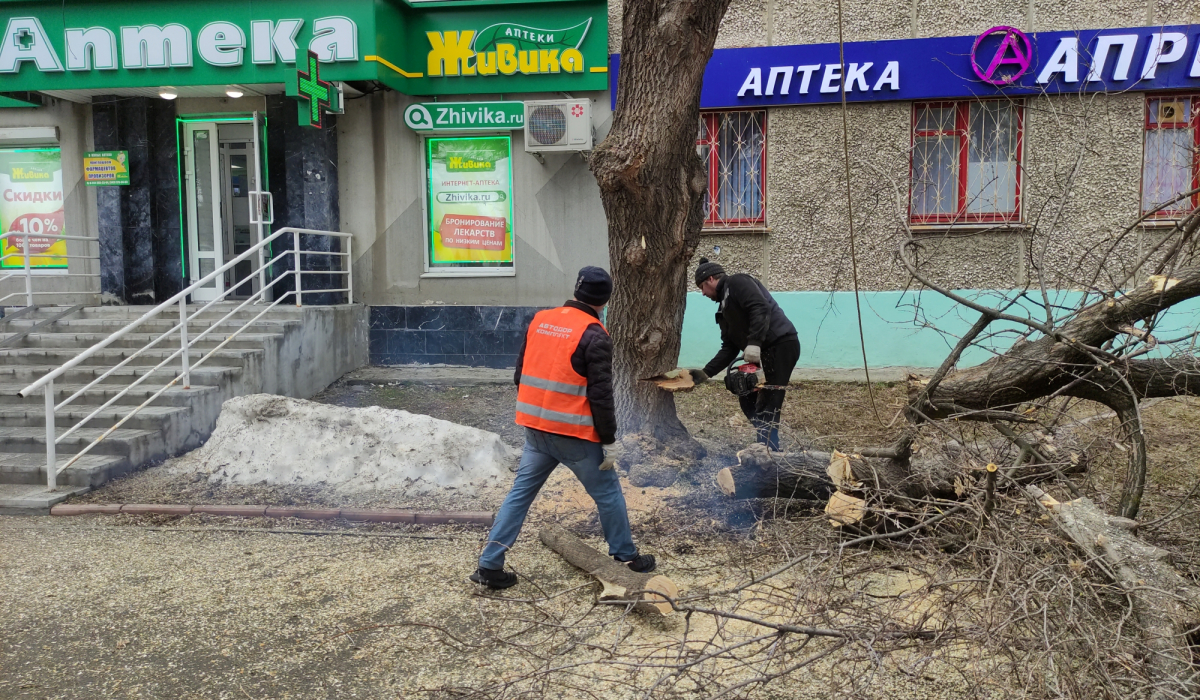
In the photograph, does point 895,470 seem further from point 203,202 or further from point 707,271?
point 203,202

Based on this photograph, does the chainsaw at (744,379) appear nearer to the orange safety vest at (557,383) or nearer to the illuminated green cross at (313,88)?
the orange safety vest at (557,383)

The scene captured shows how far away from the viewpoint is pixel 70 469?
20.0 ft

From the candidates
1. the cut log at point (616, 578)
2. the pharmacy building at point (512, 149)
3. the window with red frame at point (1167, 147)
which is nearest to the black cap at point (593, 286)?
the cut log at point (616, 578)

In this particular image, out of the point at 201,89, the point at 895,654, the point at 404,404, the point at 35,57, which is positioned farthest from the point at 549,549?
the point at 35,57

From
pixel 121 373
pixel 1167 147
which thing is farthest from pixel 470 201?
pixel 1167 147

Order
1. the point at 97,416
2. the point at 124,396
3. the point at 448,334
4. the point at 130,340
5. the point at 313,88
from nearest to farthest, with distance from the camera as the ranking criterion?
the point at 97,416 < the point at 124,396 < the point at 130,340 < the point at 313,88 < the point at 448,334

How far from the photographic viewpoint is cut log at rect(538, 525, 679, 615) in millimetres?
3764

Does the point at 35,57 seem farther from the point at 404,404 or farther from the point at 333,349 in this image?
the point at 404,404

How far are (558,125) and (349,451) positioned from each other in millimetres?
5031

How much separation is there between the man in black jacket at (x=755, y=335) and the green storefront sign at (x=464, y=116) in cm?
487

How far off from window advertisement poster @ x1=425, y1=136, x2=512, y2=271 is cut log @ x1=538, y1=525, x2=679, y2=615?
6550mm

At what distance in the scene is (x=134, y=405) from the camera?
7.15 metres

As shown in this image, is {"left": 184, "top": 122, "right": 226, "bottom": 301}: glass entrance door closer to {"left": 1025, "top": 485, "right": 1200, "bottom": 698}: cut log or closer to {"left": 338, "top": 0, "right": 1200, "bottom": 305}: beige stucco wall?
{"left": 338, "top": 0, "right": 1200, "bottom": 305}: beige stucco wall

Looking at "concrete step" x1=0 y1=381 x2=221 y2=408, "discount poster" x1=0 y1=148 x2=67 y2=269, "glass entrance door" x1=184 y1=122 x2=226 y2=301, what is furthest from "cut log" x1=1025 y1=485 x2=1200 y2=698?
"discount poster" x1=0 y1=148 x2=67 y2=269
